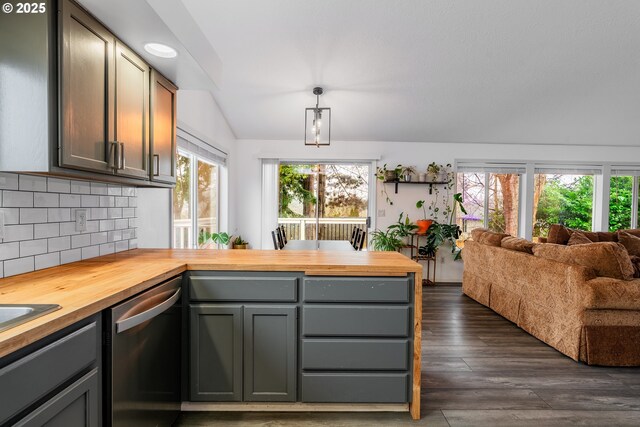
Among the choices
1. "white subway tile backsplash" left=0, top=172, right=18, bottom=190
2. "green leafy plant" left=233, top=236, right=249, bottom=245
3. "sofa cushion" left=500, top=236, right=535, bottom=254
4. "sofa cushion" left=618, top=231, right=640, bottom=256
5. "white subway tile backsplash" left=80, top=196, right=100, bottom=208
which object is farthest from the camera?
"green leafy plant" left=233, top=236, right=249, bottom=245

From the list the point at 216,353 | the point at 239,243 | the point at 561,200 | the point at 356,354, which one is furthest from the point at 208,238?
the point at 561,200

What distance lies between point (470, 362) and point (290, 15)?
3.08 metres

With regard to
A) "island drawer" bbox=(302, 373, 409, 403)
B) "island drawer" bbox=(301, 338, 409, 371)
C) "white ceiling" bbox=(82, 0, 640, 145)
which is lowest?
"island drawer" bbox=(302, 373, 409, 403)

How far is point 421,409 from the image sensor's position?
1946 mm

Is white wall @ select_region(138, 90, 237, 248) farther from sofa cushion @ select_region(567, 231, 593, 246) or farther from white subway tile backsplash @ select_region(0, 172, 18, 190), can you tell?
sofa cushion @ select_region(567, 231, 593, 246)

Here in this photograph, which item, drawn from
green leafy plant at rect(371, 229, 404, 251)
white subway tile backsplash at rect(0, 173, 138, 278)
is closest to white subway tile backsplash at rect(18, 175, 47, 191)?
white subway tile backsplash at rect(0, 173, 138, 278)

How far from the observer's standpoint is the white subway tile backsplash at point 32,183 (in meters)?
1.49

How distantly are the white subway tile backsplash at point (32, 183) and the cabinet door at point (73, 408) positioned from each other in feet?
3.13

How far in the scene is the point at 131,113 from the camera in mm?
1741

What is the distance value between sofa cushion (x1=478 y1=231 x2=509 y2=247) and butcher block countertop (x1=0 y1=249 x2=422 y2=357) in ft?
7.32

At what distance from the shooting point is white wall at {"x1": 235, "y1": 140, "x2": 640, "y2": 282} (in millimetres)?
5109

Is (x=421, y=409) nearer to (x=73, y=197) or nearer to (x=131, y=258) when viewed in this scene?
(x=131, y=258)

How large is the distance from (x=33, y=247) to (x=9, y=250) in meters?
0.12

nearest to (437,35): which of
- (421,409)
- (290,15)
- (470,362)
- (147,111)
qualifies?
(290,15)
